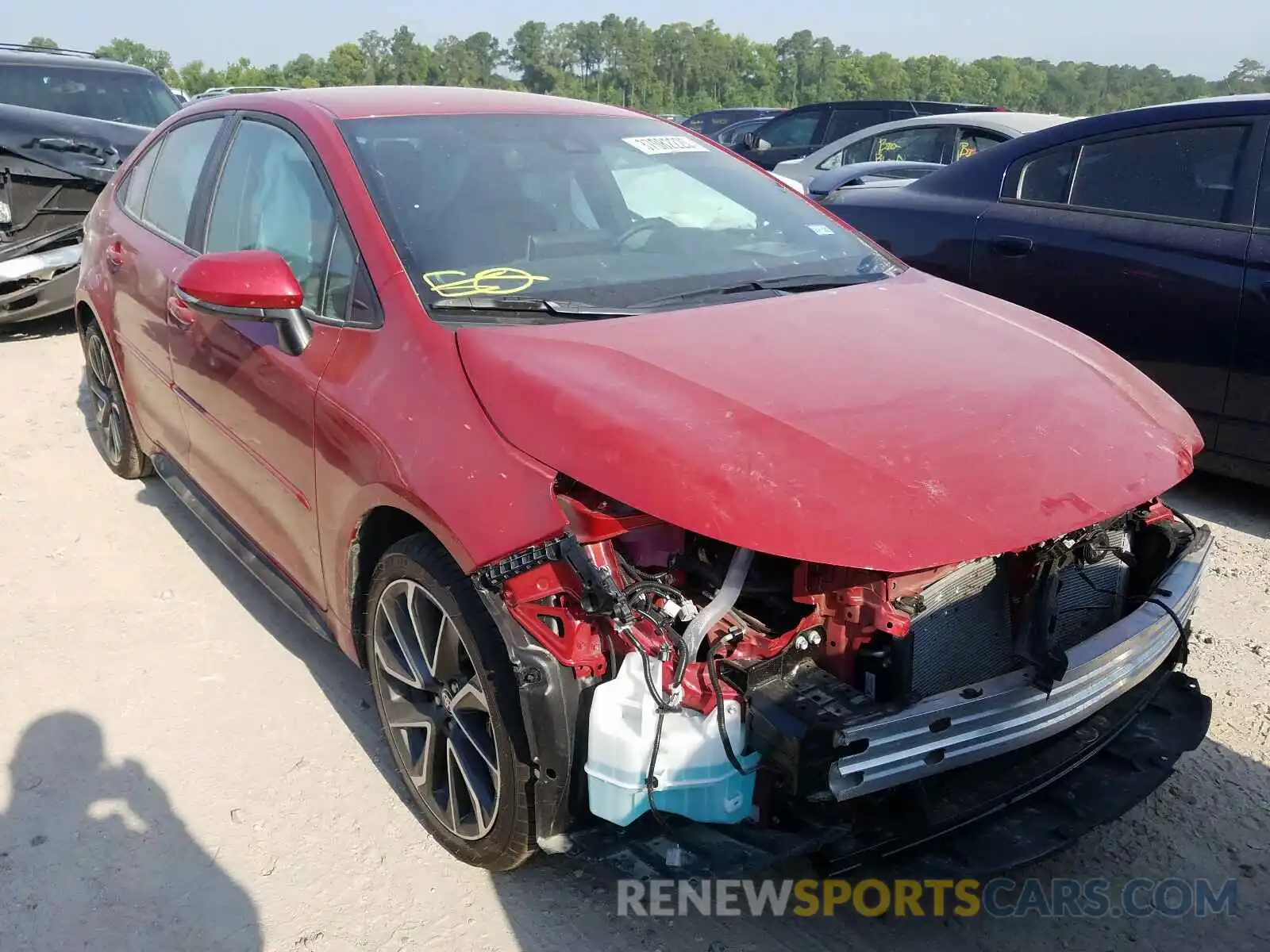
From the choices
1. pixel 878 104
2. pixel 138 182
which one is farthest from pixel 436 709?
pixel 878 104

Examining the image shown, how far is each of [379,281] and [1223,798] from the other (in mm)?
2500

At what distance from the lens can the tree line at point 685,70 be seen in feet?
254

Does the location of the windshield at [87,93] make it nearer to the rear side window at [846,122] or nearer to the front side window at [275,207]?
the front side window at [275,207]

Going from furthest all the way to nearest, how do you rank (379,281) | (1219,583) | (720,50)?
(720,50)
(1219,583)
(379,281)

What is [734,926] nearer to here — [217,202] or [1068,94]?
[217,202]

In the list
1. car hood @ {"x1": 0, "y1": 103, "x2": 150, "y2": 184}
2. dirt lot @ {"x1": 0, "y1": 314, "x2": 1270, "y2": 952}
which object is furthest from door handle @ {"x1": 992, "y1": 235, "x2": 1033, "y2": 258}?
car hood @ {"x1": 0, "y1": 103, "x2": 150, "y2": 184}

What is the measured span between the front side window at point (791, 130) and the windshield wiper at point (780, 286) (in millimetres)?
10197

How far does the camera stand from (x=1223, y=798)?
271 centimetres

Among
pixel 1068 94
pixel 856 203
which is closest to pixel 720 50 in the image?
pixel 1068 94

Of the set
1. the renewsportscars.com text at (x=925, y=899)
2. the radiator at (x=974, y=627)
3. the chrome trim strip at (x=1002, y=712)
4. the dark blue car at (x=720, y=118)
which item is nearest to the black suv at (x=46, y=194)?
the renewsportscars.com text at (x=925, y=899)

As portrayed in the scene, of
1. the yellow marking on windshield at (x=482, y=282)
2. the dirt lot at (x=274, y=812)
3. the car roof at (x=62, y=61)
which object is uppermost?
the car roof at (x=62, y=61)

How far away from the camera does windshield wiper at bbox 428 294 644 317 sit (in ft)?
8.17

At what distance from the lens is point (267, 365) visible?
2887mm

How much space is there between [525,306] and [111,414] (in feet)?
10.2
